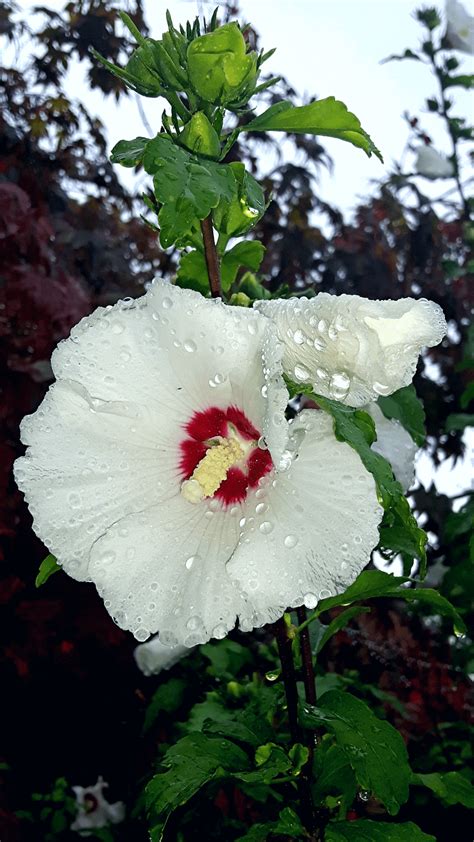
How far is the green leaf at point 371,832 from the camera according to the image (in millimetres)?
879

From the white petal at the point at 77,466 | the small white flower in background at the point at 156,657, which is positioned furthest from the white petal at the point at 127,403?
the small white flower in background at the point at 156,657

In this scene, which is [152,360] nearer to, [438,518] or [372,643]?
[372,643]

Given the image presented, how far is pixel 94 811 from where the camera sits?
1768 millimetres

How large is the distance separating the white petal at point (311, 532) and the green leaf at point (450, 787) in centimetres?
48

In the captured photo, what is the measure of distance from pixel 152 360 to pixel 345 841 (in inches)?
22.3

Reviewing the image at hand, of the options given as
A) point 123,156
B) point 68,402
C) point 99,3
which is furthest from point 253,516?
point 99,3

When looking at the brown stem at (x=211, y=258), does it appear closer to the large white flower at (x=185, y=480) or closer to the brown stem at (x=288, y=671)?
the large white flower at (x=185, y=480)

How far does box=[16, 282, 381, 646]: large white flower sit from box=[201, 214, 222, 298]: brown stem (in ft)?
0.42

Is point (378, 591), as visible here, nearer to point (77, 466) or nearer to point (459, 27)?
point (77, 466)

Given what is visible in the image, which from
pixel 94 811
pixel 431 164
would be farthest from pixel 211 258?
pixel 431 164

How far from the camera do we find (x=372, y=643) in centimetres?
189

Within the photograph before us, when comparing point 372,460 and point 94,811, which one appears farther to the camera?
point 94,811

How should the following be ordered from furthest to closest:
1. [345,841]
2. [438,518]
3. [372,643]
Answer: [438,518], [372,643], [345,841]

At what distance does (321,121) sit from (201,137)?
128mm
